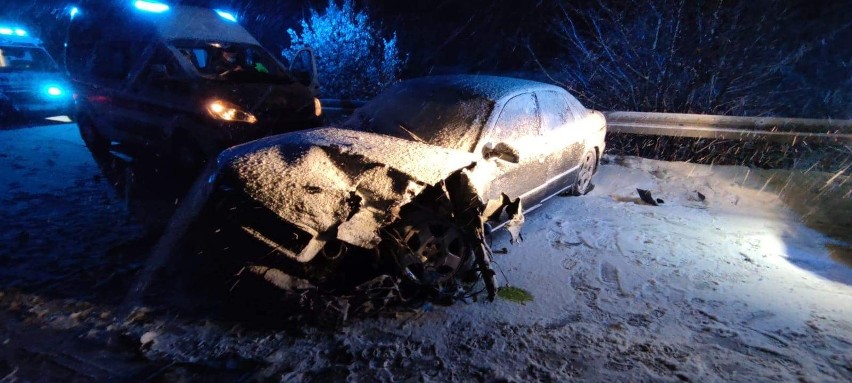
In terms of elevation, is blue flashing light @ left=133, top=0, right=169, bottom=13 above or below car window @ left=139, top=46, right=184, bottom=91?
above

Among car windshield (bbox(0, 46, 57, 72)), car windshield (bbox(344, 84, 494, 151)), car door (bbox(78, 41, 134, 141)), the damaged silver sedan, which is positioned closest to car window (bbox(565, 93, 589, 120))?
the damaged silver sedan

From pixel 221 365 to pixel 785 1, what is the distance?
16224 millimetres

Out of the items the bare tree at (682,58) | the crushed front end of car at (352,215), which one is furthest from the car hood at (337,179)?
the bare tree at (682,58)

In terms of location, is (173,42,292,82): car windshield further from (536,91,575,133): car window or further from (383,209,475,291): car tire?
(383,209,475,291): car tire

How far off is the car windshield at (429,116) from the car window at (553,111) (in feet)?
→ 2.83

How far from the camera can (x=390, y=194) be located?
302 centimetres

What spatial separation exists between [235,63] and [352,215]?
202 inches

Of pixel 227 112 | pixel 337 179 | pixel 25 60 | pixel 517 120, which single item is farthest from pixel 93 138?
pixel 517 120

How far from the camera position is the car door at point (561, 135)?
4.75m

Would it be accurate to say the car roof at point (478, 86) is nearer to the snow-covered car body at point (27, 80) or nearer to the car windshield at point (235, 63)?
the car windshield at point (235, 63)

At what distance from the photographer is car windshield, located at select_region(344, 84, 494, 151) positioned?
3.95 metres

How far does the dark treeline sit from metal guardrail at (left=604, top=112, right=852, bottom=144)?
162 cm

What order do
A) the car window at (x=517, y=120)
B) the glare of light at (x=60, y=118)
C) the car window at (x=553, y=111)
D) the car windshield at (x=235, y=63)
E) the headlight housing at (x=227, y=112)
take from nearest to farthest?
the car window at (x=517, y=120) < the car window at (x=553, y=111) < the headlight housing at (x=227, y=112) < the car windshield at (x=235, y=63) < the glare of light at (x=60, y=118)

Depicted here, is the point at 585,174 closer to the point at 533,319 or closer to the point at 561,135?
the point at 561,135
